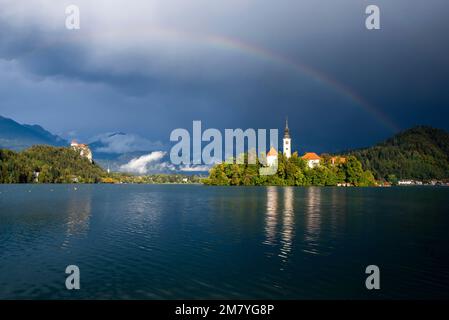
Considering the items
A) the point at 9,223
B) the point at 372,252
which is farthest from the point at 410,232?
the point at 9,223

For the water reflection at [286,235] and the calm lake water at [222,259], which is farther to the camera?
the water reflection at [286,235]

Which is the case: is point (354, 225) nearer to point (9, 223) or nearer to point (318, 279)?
point (318, 279)

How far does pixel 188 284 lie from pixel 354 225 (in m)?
34.3

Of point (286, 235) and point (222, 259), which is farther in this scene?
point (286, 235)

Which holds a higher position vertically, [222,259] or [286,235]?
[286,235]

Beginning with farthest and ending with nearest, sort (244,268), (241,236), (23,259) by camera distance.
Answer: (241,236), (23,259), (244,268)

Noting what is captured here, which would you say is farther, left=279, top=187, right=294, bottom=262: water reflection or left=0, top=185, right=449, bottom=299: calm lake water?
left=279, top=187, right=294, bottom=262: water reflection

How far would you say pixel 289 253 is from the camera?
107ft

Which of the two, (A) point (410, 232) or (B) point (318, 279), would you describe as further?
(A) point (410, 232)

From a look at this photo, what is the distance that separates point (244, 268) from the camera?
27.6 m
